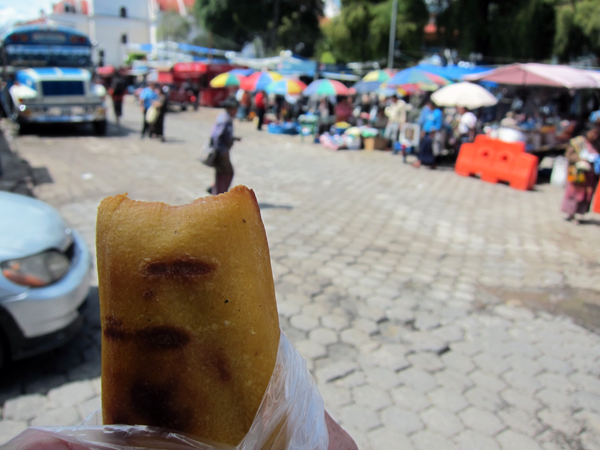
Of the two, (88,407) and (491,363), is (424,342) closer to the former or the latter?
(491,363)

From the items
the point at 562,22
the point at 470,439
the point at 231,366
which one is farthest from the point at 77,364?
the point at 562,22

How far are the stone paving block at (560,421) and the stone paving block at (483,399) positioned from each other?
0.29m

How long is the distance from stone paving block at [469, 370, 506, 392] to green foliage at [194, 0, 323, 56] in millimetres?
41865

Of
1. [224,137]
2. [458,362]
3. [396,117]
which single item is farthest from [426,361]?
[396,117]

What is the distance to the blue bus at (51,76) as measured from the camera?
45.9 ft

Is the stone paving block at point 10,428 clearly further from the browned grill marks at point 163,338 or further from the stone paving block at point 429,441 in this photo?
the browned grill marks at point 163,338

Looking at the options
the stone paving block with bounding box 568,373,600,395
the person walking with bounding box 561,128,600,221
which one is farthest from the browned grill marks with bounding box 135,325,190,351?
the person walking with bounding box 561,128,600,221

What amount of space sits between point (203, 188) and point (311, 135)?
9.38m

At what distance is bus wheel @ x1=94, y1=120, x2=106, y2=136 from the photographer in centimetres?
1546

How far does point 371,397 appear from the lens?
341 cm

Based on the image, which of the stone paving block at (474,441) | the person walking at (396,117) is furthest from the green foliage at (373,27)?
the stone paving block at (474,441)

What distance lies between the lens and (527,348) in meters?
4.11

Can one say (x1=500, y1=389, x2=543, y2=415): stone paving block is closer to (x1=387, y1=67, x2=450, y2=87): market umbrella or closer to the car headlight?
the car headlight

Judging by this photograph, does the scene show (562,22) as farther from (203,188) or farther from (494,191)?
(203,188)
